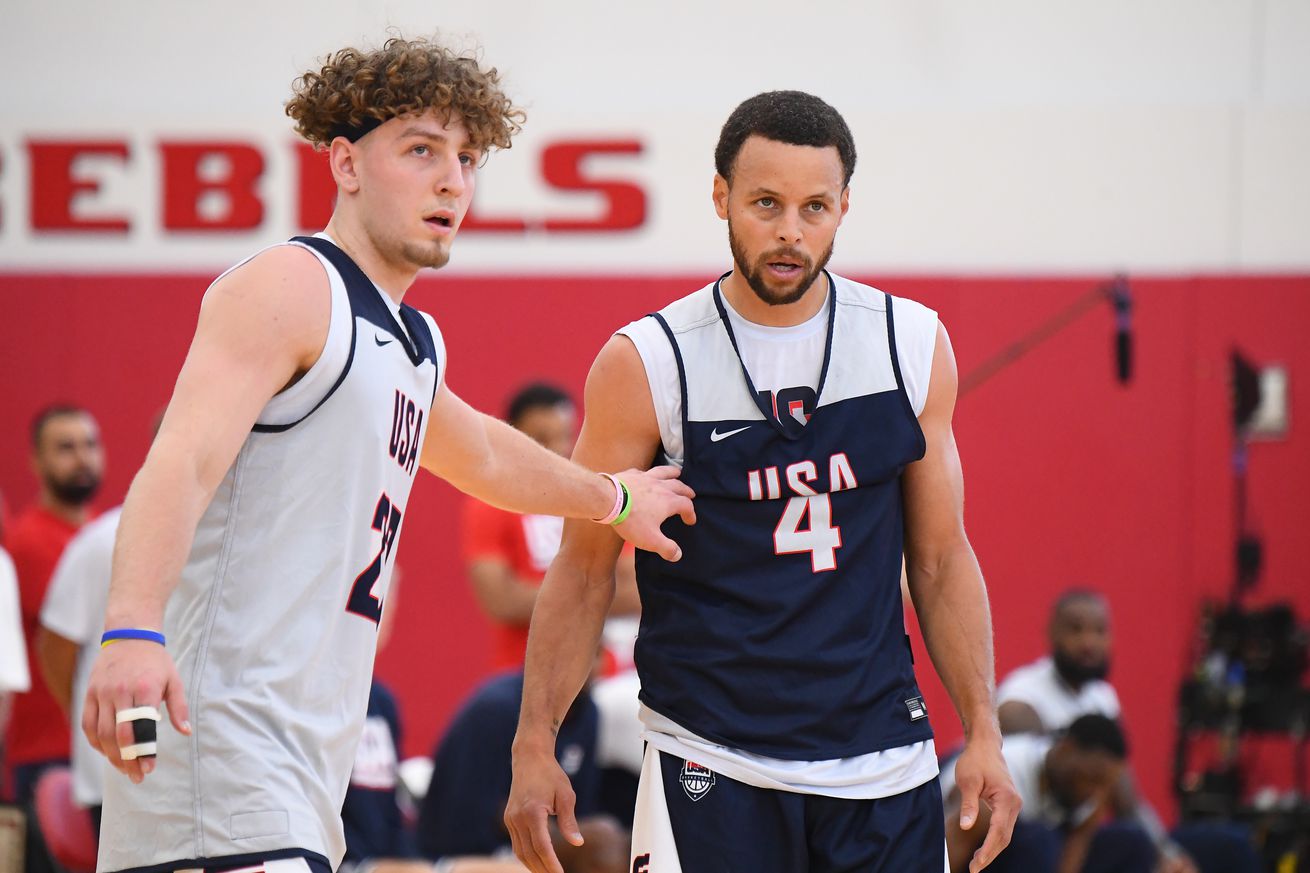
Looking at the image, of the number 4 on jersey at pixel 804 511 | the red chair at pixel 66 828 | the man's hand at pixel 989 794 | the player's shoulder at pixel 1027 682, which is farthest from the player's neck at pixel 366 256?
the player's shoulder at pixel 1027 682

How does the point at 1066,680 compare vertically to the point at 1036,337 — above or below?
below

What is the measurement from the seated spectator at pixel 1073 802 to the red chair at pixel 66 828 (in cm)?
271

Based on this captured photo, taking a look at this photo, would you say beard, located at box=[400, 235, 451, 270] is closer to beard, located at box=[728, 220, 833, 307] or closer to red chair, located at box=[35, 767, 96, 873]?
beard, located at box=[728, 220, 833, 307]

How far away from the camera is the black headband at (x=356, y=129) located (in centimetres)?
282

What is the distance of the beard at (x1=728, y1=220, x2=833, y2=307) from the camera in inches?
119

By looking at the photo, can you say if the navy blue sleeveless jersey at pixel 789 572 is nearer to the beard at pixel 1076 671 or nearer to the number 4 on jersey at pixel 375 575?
the number 4 on jersey at pixel 375 575

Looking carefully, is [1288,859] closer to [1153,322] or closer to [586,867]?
[1153,322]

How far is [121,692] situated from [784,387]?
4.51 ft

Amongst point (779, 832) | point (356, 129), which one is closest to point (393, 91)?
point (356, 129)

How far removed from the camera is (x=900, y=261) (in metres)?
9.11

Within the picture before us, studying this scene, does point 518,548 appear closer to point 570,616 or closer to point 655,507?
point 570,616

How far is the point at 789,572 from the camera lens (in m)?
2.98

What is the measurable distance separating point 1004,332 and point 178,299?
4541 millimetres

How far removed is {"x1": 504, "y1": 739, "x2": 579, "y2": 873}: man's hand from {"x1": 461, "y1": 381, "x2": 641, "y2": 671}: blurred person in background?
111 inches
